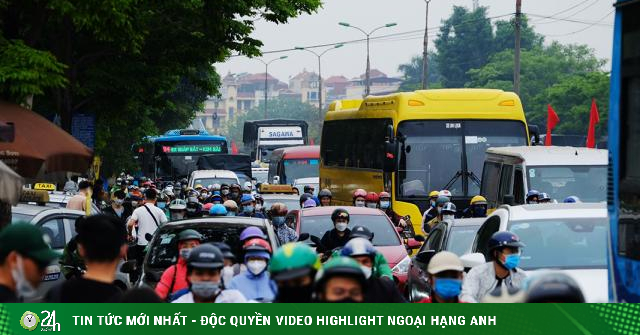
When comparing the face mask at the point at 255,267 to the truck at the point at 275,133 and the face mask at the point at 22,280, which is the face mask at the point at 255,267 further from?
the truck at the point at 275,133

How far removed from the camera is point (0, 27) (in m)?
20.7

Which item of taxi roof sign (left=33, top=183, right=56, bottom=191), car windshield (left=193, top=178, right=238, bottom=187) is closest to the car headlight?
taxi roof sign (left=33, top=183, right=56, bottom=191)

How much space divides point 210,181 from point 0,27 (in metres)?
17.3

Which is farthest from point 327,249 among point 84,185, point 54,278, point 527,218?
point 84,185

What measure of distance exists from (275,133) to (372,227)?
163 feet

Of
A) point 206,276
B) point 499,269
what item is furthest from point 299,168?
point 206,276

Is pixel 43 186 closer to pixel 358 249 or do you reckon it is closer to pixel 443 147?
pixel 443 147

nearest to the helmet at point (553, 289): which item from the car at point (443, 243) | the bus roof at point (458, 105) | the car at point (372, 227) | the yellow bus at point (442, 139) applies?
the car at point (443, 243)

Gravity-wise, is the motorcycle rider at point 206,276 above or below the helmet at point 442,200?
above

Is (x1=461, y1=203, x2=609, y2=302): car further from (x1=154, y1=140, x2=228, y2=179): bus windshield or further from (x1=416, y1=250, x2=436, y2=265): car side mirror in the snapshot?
(x1=154, y1=140, x2=228, y2=179): bus windshield

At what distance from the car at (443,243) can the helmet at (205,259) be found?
6.08 metres

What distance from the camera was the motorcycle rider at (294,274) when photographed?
6605mm

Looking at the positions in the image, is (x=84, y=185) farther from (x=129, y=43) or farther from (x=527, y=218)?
(x=527, y=218)

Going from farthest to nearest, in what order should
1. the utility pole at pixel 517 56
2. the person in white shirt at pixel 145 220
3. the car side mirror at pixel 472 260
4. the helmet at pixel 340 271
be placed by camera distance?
the utility pole at pixel 517 56 < the person in white shirt at pixel 145 220 < the car side mirror at pixel 472 260 < the helmet at pixel 340 271
